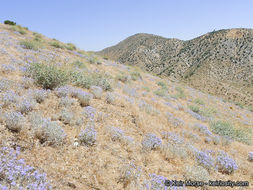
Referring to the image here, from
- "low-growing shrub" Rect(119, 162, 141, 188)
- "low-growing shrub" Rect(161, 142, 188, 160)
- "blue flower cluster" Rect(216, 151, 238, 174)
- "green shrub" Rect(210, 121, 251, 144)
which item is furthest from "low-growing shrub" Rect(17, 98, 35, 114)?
"green shrub" Rect(210, 121, 251, 144)

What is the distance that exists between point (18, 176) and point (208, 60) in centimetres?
6212

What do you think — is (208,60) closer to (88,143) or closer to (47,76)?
(47,76)

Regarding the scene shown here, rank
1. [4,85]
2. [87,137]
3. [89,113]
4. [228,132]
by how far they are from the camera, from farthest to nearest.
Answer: [228,132]
[89,113]
[4,85]
[87,137]

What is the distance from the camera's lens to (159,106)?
10.3 meters

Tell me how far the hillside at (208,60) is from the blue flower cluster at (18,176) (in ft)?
148

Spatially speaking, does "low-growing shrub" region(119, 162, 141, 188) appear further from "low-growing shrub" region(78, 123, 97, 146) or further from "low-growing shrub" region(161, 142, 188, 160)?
"low-growing shrub" region(161, 142, 188, 160)

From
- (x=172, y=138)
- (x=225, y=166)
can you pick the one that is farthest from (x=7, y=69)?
(x=225, y=166)

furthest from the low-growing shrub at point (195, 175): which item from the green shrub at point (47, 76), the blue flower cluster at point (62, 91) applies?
the green shrub at point (47, 76)

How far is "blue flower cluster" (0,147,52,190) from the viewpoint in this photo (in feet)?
8.72

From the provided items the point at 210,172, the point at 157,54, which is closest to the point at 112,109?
the point at 210,172

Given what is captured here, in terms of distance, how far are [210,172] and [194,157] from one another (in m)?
0.63

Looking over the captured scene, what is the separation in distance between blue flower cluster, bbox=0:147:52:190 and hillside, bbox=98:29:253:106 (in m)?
45.1

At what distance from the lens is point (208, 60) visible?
55875mm

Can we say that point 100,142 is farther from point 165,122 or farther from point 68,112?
point 165,122
